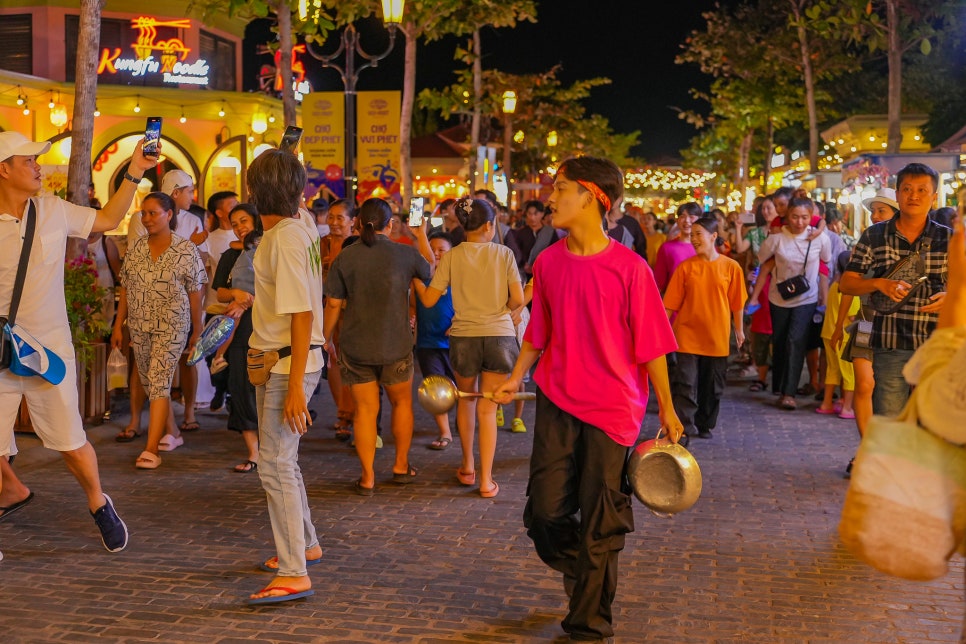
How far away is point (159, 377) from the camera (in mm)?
8578

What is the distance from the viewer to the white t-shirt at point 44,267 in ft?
18.8

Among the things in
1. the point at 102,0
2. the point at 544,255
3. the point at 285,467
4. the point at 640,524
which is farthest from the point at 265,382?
the point at 102,0

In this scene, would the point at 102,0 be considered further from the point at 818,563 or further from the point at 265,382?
the point at 818,563

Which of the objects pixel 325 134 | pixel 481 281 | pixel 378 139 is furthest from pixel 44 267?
pixel 378 139

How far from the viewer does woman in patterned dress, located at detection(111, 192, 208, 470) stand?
8.60 m

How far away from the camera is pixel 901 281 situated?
6.62m

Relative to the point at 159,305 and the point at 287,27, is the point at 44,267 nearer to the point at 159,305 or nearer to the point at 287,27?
the point at 159,305

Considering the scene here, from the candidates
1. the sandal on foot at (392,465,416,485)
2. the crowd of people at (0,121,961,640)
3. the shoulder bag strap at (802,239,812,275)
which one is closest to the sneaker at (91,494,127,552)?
the crowd of people at (0,121,961,640)

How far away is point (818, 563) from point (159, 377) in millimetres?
5058

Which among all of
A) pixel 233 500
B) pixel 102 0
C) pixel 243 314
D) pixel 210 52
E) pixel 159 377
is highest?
pixel 210 52

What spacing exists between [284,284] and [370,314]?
266cm

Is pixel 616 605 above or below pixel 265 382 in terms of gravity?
below

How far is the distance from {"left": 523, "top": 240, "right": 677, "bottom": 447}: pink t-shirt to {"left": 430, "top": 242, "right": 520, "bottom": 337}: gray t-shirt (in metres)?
2.90

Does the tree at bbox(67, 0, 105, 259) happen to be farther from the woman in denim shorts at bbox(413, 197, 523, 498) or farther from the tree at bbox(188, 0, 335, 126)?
the tree at bbox(188, 0, 335, 126)
